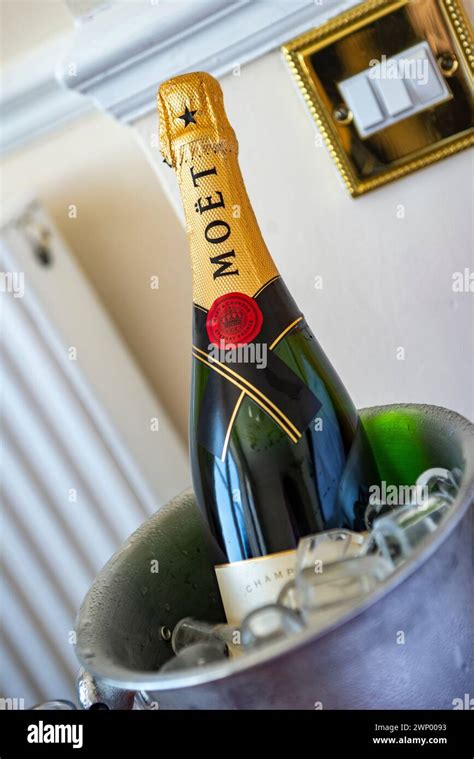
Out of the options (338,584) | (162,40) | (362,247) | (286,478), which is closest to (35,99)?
(162,40)

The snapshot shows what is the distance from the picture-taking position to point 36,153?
82cm

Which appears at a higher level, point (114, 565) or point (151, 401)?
point (151, 401)

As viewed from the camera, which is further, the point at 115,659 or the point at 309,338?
the point at 309,338

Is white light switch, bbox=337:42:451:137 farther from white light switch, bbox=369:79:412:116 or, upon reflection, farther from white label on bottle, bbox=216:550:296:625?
white label on bottle, bbox=216:550:296:625

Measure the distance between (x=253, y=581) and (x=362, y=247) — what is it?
0.27 m

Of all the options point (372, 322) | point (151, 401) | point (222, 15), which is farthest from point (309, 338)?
point (151, 401)

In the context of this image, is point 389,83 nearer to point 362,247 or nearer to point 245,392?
point 362,247

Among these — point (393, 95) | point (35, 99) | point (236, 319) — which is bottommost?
point (236, 319)

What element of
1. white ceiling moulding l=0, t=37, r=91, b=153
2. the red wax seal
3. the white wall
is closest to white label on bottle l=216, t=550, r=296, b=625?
the red wax seal

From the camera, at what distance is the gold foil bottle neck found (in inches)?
15.0

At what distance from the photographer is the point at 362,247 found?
0.56 meters

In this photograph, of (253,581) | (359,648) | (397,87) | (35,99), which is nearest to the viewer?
(359,648)

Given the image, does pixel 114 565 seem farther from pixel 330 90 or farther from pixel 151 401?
pixel 151 401

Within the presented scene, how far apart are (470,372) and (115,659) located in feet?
1.08
